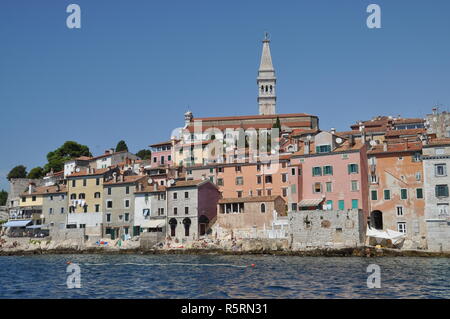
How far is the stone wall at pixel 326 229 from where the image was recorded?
5081 centimetres

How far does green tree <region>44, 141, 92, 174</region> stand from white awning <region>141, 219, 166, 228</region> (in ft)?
141

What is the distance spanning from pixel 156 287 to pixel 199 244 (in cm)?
2966

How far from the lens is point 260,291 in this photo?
26281 millimetres

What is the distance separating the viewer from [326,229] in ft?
171

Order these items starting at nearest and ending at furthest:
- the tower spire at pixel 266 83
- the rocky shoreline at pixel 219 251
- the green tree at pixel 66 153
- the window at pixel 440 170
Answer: the rocky shoreline at pixel 219 251 → the window at pixel 440 170 → the green tree at pixel 66 153 → the tower spire at pixel 266 83

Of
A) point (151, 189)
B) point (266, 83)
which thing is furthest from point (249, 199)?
point (266, 83)

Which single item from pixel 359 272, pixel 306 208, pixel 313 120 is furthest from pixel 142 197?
pixel 313 120

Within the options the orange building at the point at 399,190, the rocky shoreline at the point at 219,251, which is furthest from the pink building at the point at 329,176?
the rocky shoreline at the point at 219,251

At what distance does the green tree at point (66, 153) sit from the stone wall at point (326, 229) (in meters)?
63.2

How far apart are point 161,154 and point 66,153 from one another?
30759mm

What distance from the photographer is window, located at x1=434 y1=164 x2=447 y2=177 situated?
5000 cm

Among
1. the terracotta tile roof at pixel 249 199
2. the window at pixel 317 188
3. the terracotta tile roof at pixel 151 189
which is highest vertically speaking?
the terracotta tile roof at pixel 151 189

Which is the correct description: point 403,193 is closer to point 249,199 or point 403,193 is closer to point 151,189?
point 249,199

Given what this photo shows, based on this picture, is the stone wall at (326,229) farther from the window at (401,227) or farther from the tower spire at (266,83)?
the tower spire at (266,83)
